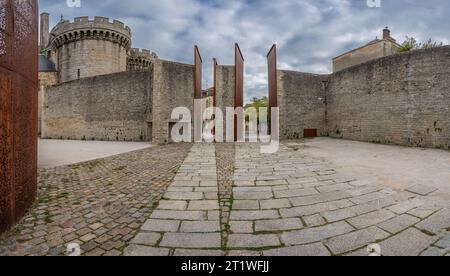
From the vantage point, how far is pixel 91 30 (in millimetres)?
19656

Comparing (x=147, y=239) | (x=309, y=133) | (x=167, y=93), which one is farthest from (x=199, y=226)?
(x=309, y=133)

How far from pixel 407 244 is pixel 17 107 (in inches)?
165

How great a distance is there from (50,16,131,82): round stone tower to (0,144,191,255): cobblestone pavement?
1872cm

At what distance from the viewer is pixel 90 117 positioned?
1485 cm

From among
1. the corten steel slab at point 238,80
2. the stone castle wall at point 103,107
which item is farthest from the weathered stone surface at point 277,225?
the stone castle wall at point 103,107

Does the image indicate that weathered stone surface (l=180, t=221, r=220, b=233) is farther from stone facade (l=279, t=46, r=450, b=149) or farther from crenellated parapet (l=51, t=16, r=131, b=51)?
crenellated parapet (l=51, t=16, r=131, b=51)

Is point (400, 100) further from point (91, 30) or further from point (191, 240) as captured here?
point (91, 30)

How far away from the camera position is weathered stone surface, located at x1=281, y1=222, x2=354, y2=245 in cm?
206

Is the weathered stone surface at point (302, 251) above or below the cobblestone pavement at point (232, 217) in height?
below

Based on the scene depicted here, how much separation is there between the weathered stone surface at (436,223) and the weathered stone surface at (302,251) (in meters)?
1.21

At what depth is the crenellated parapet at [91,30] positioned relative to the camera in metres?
19.6

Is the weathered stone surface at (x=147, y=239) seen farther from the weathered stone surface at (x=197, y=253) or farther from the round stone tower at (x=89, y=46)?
the round stone tower at (x=89, y=46)
